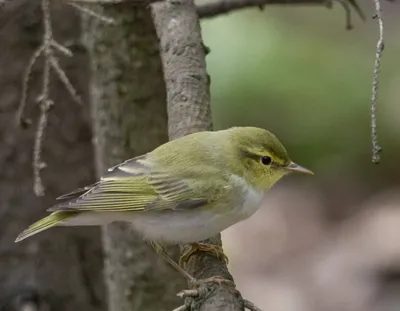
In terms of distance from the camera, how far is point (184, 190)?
2.63 metres

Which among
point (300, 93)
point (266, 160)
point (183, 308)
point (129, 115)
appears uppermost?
point (129, 115)

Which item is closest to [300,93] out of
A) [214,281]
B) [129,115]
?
[129,115]

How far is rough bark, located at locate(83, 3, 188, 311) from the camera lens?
3.02 metres

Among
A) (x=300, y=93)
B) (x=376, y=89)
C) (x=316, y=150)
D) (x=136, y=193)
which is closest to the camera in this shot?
(x=376, y=89)

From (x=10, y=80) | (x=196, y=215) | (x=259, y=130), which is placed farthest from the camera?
(x=10, y=80)

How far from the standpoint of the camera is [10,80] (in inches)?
137

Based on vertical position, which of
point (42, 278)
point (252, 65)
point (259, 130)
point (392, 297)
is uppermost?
point (259, 130)

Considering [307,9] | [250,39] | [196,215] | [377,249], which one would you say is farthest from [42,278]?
[307,9]

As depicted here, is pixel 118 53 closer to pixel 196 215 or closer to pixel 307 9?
pixel 196 215

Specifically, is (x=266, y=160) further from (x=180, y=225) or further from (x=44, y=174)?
(x=44, y=174)

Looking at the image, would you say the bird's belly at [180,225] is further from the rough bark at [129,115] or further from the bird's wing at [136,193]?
the rough bark at [129,115]

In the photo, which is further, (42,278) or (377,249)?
(377,249)

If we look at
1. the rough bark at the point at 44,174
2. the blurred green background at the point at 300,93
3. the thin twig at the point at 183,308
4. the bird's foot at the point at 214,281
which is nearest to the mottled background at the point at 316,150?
the blurred green background at the point at 300,93

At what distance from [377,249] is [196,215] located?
2.66 metres
